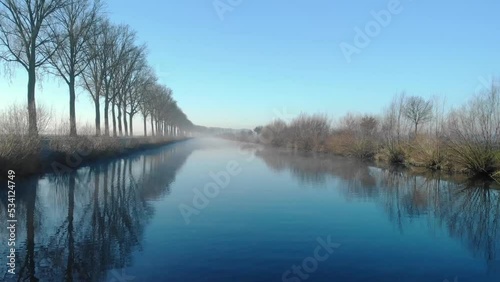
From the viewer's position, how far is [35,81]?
24.9 metres

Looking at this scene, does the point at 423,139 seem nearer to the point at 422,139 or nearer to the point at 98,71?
the point at 422,139

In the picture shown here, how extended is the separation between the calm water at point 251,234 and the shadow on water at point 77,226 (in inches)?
1.0

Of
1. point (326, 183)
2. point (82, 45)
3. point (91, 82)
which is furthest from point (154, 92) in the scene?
point (326, 183)

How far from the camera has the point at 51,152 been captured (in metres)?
21.4

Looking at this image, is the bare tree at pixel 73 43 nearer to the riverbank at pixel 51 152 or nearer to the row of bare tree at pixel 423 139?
the riverbank at pixel 51 152

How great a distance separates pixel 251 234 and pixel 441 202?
806 cm

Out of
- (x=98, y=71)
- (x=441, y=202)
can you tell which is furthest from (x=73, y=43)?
(x=441, y=202)

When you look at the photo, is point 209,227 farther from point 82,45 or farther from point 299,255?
point 82,45

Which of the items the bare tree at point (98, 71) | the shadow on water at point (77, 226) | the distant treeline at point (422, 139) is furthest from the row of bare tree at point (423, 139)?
the bare tree at point (98, 71)

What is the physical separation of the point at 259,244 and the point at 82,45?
28728 millimetres

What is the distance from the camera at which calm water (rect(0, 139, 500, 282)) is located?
6410mm

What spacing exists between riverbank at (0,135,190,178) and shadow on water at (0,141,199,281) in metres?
1.04

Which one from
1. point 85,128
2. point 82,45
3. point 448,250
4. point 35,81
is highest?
point 82,45

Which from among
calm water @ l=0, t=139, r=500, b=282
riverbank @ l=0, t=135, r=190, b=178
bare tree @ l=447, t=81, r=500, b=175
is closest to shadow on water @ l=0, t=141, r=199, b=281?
calm water @ l=0, t=139, r=500, b=282
